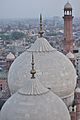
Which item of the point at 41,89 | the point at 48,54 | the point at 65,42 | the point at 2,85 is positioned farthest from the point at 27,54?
the point at 65,42

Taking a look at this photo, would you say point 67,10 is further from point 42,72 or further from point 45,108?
point 45,108

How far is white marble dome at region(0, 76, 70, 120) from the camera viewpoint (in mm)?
6227

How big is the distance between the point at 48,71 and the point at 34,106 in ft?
6.66

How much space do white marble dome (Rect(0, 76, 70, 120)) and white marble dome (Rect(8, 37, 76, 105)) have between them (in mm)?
1520

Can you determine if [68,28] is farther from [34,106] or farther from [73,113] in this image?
[34,106]

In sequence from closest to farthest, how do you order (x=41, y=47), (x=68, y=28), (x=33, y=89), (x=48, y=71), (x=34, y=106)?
(x=34, y=106) → (x=33, y=89) → (x=48, y=71) → (x=41, y=47) → (x=68, y=28)

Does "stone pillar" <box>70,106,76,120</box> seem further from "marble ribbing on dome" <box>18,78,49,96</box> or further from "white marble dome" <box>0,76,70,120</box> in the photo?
"marble ribbing on dome" <box>18,78,49,96</box>

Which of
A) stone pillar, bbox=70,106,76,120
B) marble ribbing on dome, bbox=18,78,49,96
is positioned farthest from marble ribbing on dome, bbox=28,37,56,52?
marble ribbing on dome, bbox=18,78,49,96

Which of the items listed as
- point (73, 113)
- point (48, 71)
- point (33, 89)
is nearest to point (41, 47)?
point (48, 71)

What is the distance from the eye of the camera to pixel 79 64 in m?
16.1

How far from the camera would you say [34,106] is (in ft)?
20.6

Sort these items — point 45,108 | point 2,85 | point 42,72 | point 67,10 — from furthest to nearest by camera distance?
point 67,10
point 2,85
point 42,72
point 45,108

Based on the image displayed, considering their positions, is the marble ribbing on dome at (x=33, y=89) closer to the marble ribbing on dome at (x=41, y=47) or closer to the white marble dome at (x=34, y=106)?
the white marble dome at (x=34, y=106)

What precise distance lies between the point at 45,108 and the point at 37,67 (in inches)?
80.3
